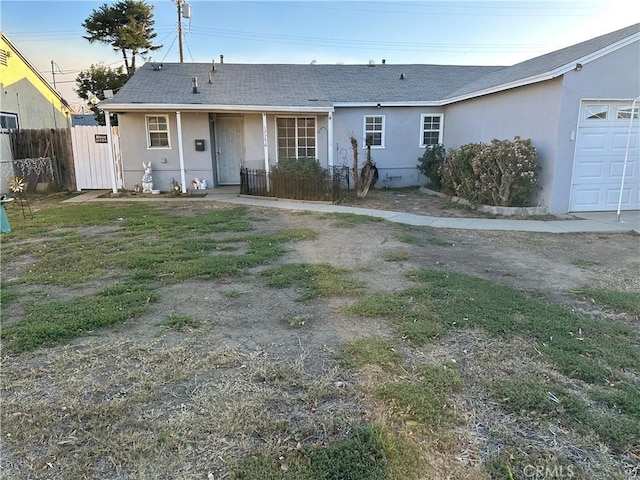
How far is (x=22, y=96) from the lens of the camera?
54.2ft

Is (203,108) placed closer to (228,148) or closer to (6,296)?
(228,148)

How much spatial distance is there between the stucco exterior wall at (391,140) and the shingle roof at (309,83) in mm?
435

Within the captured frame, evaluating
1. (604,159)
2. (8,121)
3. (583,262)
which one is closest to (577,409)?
(583,262)

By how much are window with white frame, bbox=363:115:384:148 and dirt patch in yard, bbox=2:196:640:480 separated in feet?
34.6

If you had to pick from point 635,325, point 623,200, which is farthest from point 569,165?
point 635,325

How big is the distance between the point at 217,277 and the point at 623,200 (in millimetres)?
9606

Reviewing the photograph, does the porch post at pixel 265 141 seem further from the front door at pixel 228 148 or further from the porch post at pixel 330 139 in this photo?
the porch post at pixel 330 139

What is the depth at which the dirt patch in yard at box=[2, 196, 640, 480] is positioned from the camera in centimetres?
228

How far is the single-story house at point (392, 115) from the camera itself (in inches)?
368

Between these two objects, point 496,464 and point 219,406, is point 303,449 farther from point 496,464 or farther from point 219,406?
point 496,464

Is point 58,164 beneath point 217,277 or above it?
above

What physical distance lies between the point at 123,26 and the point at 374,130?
63.2 ft

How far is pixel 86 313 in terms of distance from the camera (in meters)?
4.05

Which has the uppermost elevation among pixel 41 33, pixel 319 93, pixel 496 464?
pixel 41 33
